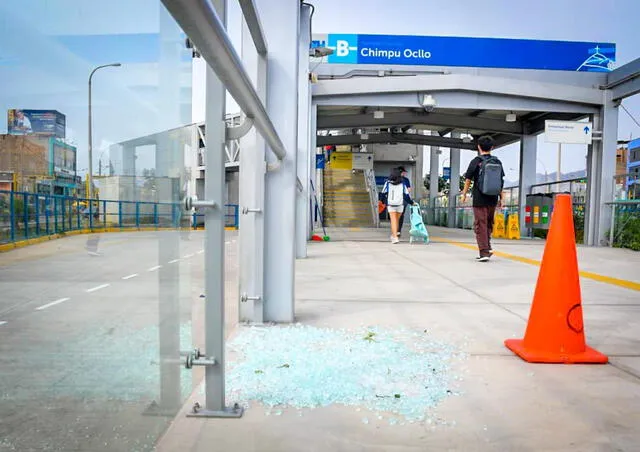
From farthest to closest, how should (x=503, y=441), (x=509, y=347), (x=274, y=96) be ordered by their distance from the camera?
(x=274, y=96), (x=509, y=347), (x=503, y=441)

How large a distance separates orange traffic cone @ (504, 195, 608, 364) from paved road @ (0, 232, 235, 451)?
2069mm

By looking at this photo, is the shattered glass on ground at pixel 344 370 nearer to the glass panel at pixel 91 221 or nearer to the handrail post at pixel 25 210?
the glass panel at pixel 91 221

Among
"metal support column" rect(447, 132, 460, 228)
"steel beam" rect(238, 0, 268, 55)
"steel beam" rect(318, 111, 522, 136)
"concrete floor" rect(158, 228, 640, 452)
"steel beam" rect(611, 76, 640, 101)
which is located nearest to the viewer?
"concrete floor" rect(158, 228, 640, 452)

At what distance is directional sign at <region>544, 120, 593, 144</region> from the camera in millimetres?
11617

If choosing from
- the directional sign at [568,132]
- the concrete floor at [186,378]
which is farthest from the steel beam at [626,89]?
the concrete floor at [186,378]

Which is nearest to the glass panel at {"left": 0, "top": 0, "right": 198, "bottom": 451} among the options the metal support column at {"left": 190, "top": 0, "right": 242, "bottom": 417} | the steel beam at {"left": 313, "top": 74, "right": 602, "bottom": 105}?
the metal support column at {"left": 190, "top": 0, "right": 242, "bottom": 417}

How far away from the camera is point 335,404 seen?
2113mm

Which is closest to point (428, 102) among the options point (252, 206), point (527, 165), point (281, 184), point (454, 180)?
point (527, 165)

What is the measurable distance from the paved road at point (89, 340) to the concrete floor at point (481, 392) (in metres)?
0.42

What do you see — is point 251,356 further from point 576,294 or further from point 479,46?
point 479,46

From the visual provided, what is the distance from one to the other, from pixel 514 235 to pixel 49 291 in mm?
16123

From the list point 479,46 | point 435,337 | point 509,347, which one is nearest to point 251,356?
point 435,337

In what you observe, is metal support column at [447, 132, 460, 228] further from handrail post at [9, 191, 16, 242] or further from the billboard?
handrail post at [9, 191, 16, 242]

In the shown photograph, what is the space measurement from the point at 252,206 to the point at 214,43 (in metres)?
2.15
